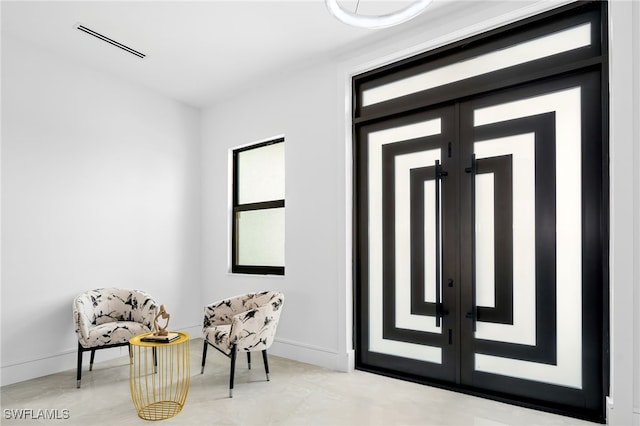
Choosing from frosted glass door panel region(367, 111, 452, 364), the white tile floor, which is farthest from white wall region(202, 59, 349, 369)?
the white tile floor

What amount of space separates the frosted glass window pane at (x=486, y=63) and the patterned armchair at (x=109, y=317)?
9.94 ft

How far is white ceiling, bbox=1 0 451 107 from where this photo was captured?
3141mm

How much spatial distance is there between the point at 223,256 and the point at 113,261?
1.26m

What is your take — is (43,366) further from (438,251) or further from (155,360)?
(438,251)

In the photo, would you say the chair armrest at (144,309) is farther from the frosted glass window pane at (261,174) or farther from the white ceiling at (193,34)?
the white ceiling at (193,34)

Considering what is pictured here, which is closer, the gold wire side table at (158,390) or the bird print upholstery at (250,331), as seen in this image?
the gold wire side table at (158,390)

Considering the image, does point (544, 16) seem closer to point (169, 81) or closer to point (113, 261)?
point (169, 81)

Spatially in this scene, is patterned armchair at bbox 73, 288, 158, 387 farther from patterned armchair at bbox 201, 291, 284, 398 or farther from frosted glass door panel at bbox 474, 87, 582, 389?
frosted glass door panel at bbox 474, 87, 582, 389

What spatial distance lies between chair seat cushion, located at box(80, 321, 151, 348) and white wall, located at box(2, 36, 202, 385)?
66 cm

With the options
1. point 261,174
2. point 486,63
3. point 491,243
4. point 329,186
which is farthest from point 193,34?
point 491,243

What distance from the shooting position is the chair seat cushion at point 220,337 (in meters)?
3.29

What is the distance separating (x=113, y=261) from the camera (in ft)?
14.0

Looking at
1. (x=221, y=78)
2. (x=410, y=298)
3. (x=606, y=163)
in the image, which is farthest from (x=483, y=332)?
(x=221, y=78)

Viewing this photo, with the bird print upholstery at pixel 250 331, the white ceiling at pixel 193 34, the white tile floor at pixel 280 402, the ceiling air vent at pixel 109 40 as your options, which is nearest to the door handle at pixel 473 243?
the white tile floor at pixel 280 402
